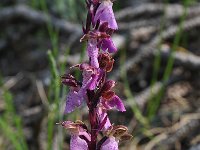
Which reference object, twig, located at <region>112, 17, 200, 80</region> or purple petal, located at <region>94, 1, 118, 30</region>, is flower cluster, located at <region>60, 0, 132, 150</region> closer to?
purple petal, located at <region>94, 1, 118, 30</region>

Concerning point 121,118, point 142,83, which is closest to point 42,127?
point 121,118

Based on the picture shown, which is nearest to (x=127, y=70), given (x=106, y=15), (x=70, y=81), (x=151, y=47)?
(x=151, y=47)

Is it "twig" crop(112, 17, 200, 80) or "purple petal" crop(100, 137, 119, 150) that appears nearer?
"purple petal" crop(100, 137, 119, 150)

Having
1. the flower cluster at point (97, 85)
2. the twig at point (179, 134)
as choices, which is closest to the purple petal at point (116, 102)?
the flower cluster at point (97, 85)

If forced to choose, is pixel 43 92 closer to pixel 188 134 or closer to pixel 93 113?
pixel 188 134

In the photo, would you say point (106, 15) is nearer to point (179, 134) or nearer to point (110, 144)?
point (110, 144)

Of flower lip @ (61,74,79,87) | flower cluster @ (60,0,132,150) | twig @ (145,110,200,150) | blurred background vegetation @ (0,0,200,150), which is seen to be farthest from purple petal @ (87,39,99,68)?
twig @ (145,110,200,150)

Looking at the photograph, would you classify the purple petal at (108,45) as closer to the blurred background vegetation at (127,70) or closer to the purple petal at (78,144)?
the purple petal at (78,144)
